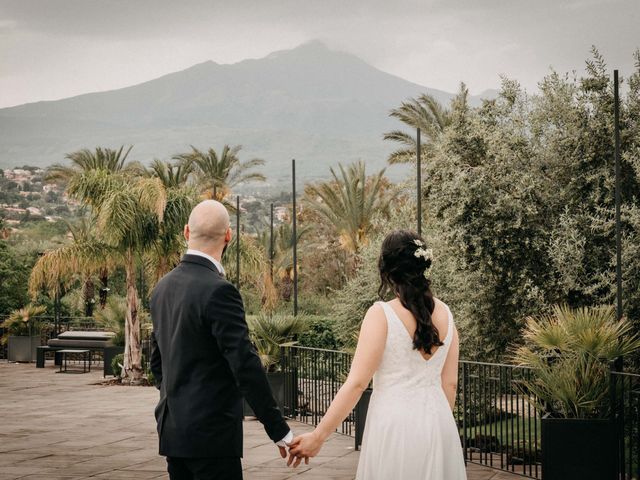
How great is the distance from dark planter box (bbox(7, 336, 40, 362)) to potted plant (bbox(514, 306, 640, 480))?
2257cm

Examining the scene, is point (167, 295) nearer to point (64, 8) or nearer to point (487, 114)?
point (487, 114)

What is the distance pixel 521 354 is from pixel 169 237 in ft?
45.7

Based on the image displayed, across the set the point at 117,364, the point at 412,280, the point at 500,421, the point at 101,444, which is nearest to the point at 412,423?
the point at 412,280

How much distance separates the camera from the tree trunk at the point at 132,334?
2145 centimetres

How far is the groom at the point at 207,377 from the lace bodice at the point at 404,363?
0.53m

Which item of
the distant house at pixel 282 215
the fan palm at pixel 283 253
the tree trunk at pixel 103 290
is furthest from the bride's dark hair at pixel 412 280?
the distant house at pixel 282 215

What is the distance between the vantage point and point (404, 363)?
4.28 m

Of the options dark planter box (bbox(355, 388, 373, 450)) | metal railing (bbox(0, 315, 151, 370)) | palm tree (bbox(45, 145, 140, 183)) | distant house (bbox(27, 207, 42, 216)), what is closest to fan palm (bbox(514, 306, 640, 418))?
dark planter box (bbox(355, 388, 373, 450))

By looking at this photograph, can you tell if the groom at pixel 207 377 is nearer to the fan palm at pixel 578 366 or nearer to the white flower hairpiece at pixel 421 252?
the white flower hairpiece at pixel 421 252

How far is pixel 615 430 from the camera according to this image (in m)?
8.15

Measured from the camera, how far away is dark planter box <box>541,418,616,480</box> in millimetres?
7969

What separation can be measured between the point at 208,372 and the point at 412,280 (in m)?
0.97

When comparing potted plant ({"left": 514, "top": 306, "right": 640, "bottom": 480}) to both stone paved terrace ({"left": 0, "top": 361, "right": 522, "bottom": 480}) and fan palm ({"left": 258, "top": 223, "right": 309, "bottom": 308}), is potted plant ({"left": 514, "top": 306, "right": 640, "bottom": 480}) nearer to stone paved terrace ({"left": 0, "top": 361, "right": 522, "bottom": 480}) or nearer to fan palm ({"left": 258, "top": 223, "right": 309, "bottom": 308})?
stone paved terrace ({"left": 0, "top": 361, "right": 522, "bottom": 480})

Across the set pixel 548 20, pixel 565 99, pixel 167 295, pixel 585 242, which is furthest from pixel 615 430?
pixel 548 20
